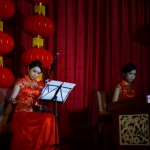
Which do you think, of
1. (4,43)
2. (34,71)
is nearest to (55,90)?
(34,71)

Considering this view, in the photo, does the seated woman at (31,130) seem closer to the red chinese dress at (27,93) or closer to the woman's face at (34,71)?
the red chinese dress at (27,93)

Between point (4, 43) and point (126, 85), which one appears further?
point (126, 85)

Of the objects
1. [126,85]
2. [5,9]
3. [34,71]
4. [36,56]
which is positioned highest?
[5,9]

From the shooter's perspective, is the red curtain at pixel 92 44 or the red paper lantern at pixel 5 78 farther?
the red curtain at pixel 92 44

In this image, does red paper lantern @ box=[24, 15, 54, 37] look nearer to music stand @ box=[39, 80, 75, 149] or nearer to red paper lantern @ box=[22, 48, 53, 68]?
red paper lantern @ box=[22, 48, 53, 68]

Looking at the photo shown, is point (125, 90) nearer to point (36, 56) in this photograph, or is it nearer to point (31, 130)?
point (36, 56)

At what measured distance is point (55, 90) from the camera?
3094mm

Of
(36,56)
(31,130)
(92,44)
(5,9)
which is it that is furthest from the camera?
(92,44)

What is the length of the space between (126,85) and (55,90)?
3.41 feet

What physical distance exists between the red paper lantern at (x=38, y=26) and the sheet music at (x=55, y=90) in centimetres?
96

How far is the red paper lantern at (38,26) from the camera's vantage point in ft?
12.2

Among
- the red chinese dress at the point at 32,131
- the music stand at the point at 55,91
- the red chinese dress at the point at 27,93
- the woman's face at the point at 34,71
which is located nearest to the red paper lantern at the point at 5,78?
the red chinese dress at the point at 27,93

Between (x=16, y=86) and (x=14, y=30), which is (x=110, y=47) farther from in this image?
(x=16, y=86)

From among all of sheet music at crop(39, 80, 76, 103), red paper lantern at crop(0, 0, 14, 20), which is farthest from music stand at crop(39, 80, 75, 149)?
red paper lantern at crop(0, 0, 14, 20)
